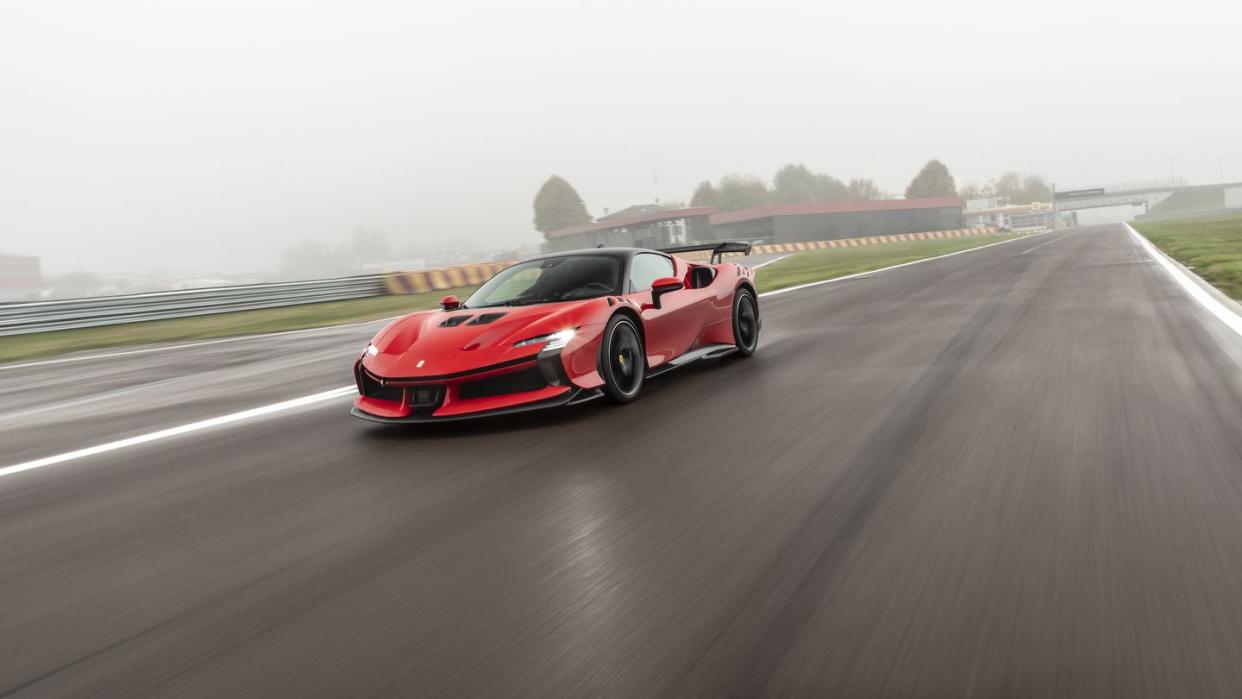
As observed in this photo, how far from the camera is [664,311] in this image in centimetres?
718

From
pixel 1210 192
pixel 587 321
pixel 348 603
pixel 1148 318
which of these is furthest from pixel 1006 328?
pixel 1210 192

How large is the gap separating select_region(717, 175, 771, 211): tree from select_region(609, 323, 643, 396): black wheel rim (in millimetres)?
150633

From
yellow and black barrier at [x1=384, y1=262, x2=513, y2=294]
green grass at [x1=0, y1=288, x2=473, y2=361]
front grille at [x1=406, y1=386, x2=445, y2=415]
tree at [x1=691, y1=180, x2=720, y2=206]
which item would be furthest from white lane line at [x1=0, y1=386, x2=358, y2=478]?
tree at [x1=691, y1=180, x2=720, y2=206]

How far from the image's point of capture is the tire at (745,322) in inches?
331

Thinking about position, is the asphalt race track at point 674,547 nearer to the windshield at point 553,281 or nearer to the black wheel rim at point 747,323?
the windshield at point 553,281

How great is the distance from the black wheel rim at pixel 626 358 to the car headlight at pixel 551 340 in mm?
426

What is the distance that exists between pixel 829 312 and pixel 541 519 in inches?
381

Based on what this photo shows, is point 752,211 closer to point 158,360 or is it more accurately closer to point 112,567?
point 158,360

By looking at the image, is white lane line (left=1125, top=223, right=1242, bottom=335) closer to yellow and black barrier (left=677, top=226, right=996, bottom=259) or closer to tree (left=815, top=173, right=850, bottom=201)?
yellow and black barrier (left=677, top=226, right=996, bottom=259)

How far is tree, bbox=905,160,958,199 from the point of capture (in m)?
156

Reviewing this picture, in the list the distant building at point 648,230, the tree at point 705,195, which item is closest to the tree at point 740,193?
the tree at point 705,195

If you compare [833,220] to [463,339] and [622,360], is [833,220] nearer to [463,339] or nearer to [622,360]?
[622,360]

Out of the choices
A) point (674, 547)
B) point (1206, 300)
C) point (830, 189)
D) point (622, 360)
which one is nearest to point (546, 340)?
point (622, 360)

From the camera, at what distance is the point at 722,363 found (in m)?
8.38
